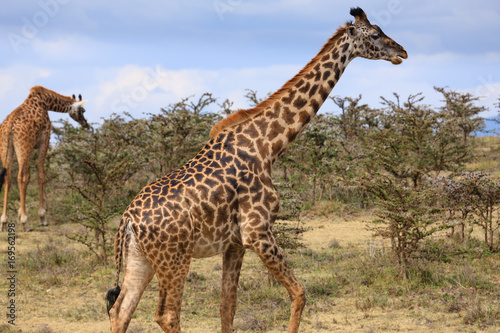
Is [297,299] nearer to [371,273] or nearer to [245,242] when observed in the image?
[245,242]

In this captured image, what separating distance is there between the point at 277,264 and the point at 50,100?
11.9 m

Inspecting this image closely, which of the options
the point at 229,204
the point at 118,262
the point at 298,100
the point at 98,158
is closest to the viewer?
the point at 118,262

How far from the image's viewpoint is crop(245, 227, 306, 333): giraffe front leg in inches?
187

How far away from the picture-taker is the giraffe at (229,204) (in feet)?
15.1

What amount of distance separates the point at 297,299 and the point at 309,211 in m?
9.49

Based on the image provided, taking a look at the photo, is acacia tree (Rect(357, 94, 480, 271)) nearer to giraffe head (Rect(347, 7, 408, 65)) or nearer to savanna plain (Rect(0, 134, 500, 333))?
savanna plain (Rect(0, 134, 500, 333))

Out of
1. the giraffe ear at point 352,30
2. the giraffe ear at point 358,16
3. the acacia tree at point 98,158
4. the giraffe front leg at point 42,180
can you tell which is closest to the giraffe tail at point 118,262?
the giraffe ear at point 352,30

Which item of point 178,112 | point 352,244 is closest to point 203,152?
point 352,244

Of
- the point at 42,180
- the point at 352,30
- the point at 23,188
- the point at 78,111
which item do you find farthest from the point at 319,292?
the point at 78,111

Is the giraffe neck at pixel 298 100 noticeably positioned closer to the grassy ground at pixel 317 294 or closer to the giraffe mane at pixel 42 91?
the grassy ground at pixel 317 294

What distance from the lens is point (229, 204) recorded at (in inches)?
192

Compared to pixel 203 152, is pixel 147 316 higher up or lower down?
lower down

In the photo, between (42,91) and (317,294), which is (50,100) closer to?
(42,91)

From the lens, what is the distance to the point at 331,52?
549cm
